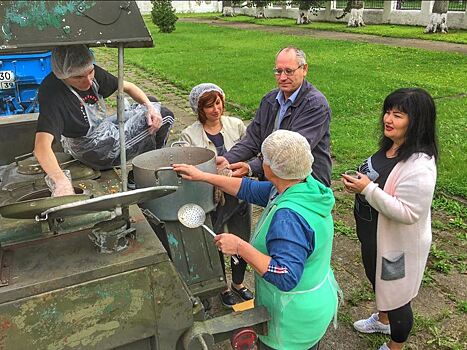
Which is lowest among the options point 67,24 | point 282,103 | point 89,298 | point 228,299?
point 228,299

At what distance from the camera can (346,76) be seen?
10492 millimetres

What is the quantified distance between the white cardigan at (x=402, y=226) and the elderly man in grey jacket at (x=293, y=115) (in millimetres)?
512

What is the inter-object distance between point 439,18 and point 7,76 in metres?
17.0

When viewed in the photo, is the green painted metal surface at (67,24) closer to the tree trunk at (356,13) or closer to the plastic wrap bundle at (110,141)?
the plastic wrap bundle at (110,141)

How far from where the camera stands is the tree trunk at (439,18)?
18.4m

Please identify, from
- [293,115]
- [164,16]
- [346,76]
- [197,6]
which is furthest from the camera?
[197,6]

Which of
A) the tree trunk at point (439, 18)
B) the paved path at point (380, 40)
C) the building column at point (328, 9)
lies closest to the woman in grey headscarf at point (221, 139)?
the paved path at point (380, 40)

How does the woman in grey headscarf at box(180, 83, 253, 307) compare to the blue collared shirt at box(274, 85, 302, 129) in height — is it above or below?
below

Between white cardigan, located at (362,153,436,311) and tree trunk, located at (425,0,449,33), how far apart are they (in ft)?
60.6

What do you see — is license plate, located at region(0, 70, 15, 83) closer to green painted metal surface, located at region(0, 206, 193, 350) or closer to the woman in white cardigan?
green painted metal surface, located at region(0, 206, 193, 350)

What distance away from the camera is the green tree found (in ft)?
Result: 72.4

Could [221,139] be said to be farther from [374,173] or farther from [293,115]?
[374,173]

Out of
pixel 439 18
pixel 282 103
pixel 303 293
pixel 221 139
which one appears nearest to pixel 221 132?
pixel 221 139

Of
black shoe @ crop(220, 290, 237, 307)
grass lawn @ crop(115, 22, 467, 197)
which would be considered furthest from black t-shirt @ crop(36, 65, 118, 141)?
grass lawn @ crop(115, 22, 467, 197)
